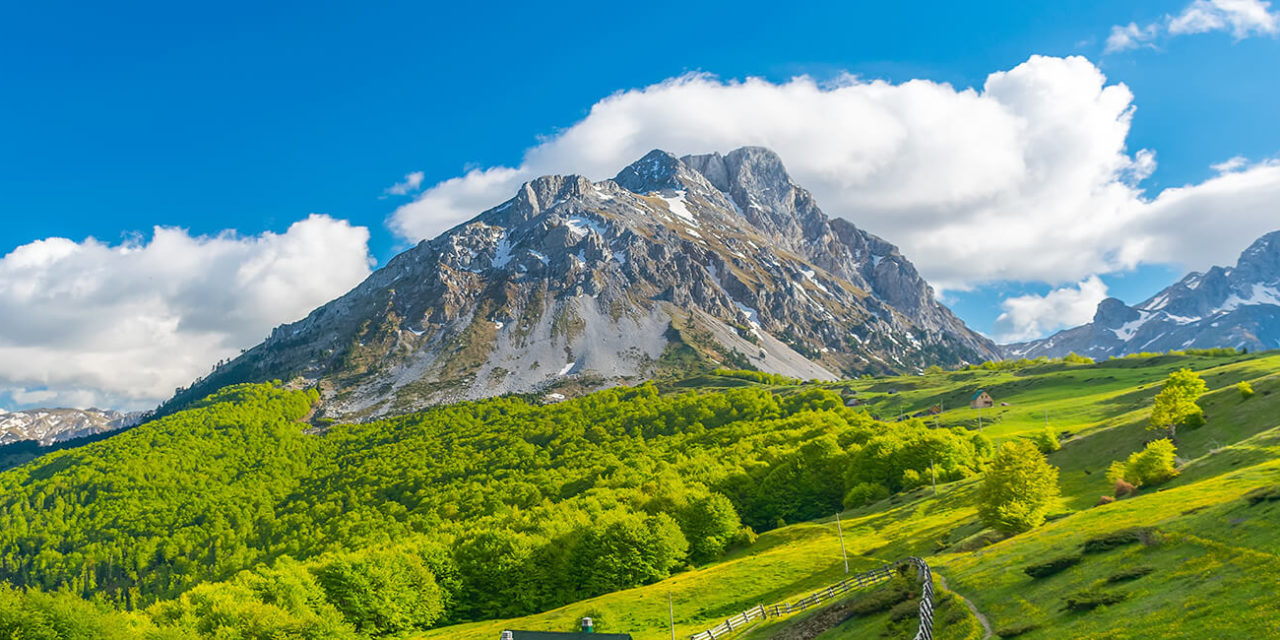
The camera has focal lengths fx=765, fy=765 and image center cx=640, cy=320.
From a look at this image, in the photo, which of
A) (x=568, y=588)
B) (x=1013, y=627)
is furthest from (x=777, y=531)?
(x=1013, y=627)

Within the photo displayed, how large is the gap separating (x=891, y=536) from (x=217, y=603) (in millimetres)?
89631

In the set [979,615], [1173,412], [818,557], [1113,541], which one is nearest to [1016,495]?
[1113,541]

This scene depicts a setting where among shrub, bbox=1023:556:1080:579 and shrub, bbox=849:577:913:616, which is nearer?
shrub, bbox=1023:556:1080:579

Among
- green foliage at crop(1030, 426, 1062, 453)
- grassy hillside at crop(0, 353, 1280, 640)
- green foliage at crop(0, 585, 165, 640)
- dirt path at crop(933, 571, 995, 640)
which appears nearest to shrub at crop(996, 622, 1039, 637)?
grassy hillside at crop(0, 353, 1280, 640)

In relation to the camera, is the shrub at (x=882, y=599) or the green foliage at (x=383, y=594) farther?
the green foliage at (x=383, y=594)

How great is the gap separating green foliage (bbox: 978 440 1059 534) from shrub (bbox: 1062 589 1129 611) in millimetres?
35915

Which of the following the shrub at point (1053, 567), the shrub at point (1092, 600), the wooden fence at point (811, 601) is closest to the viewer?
the shrub at point (1092, 600)

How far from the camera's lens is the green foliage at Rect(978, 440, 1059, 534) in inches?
2970

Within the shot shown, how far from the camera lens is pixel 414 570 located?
121500 millimetres

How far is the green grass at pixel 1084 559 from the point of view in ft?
120

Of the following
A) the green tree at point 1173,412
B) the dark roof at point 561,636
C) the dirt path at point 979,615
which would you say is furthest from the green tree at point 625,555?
the green tree at point 1173,412

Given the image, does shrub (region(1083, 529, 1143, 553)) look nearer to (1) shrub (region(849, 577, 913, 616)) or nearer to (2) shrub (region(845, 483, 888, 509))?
(1) shrub (region(849, 577, 913, 616))

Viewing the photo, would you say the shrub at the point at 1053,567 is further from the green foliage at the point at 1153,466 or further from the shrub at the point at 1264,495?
the green foliage at the point at 1153,466

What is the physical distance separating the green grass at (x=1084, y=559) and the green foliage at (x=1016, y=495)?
2.54 m
